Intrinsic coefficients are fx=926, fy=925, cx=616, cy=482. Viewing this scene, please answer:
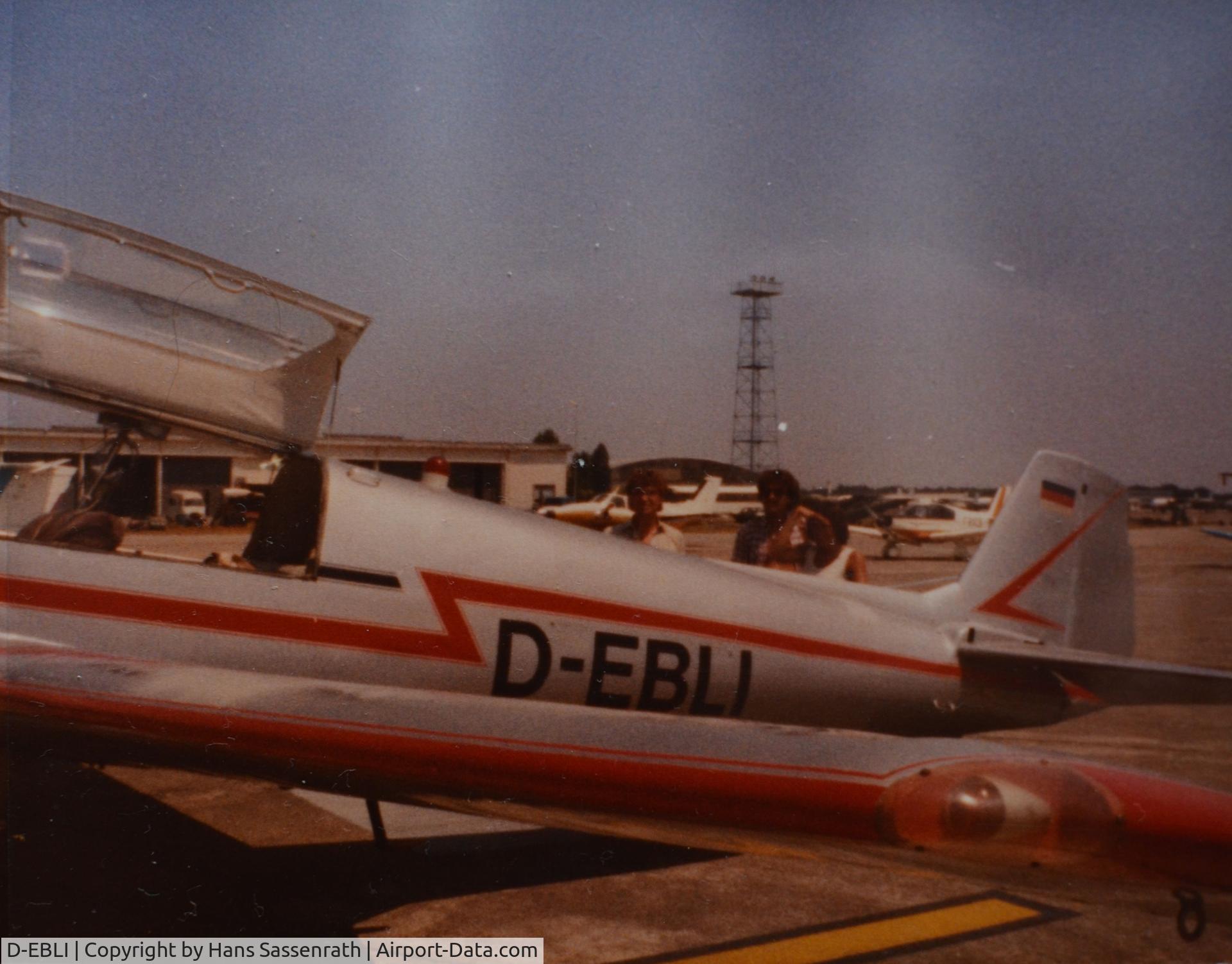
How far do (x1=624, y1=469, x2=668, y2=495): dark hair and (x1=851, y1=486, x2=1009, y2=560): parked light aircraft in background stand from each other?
18.7 m

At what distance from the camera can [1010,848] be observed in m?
1.53

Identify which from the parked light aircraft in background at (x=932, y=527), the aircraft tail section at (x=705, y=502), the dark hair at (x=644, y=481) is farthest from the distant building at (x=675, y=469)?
the parked light aircraft in background at (x=932, y=527)

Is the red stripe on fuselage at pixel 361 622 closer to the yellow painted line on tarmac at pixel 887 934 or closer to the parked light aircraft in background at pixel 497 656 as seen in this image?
the parked light aircraft in background at pixel 497 656

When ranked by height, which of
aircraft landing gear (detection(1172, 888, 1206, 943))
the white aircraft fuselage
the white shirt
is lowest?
aircraft landing gear (detection(1172, 888, 1206, 943))

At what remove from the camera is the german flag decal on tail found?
13.8ft

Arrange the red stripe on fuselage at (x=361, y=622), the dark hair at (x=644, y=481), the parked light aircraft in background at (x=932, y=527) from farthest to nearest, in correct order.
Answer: the parked light aircraft in background at (x=932, y=527)
the dark hair at (x=644, y=481)
the red stripe on fuselage at (x=361, y=622)

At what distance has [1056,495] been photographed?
422 cm

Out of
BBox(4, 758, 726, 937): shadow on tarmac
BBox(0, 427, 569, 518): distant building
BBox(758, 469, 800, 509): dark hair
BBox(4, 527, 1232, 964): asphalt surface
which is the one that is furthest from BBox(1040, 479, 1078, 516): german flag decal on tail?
BBox(0, 427, 569, 518): distant building

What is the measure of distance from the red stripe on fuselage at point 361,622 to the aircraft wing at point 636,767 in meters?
0.14

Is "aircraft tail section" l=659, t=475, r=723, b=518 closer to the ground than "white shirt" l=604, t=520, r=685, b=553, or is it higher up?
higher up

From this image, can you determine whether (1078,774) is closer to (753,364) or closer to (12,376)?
(753,364)

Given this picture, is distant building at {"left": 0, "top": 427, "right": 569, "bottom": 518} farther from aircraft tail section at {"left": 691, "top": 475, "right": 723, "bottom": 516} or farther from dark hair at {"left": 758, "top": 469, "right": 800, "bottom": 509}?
aircraft tail section at {"left": 691, "top": 475, "right": 723, "bottom": 516}

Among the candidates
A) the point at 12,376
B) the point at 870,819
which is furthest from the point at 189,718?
the point at 870,819

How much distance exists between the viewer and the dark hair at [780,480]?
13.1 ft
